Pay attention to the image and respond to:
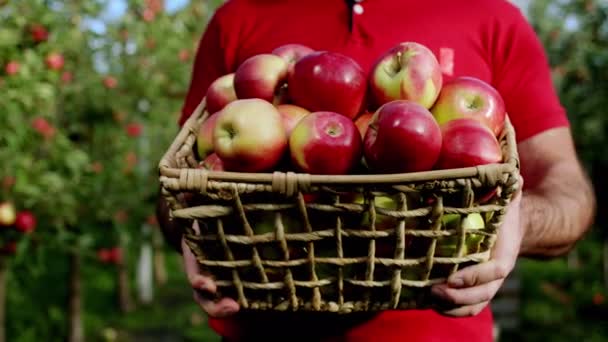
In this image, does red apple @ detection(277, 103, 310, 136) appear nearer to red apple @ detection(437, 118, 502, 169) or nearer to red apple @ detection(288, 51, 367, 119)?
red apple @ detection(288, 51, 367, 119)

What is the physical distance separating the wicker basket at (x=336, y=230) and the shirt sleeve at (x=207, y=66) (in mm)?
607

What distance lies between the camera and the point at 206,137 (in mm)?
1327

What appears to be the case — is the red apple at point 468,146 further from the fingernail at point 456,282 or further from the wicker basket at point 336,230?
the fingernail at point 456,282

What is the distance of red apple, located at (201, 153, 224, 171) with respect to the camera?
1251 millimetres

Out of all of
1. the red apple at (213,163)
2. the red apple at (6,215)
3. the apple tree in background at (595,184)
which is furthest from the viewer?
the apple tree in background at (595,184)

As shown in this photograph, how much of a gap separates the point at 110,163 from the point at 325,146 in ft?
13.8

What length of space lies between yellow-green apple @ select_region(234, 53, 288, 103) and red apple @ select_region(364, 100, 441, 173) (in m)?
0.25

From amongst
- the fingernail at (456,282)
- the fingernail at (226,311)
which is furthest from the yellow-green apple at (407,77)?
the fingernail at (226,311)

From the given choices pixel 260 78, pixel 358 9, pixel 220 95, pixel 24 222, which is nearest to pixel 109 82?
pixel 24 222

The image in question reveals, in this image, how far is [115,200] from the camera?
4.69 metres

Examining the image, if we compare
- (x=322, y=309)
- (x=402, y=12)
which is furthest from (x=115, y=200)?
(x=322, y=309)

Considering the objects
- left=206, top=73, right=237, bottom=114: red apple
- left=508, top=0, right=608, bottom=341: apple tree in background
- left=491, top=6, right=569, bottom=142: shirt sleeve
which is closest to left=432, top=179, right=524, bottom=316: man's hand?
left=491, top=6, right=569, bottom=142: shirt sleeve

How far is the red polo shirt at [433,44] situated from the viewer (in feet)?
5.02

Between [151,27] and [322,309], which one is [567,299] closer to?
[151,27]
